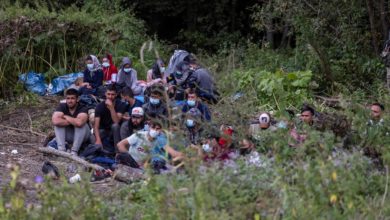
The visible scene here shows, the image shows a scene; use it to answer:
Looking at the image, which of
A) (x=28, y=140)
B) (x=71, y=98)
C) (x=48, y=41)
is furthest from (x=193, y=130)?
(x=48, y=41)

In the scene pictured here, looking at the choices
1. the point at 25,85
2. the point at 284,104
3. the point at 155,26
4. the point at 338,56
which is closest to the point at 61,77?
the point at 25,85

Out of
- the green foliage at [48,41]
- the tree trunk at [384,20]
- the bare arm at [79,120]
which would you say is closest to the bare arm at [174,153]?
the bare arm at [79,120]

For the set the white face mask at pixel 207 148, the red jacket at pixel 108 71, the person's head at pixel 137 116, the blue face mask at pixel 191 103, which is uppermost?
the white face mask at pixel 207 148

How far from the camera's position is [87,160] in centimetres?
1073

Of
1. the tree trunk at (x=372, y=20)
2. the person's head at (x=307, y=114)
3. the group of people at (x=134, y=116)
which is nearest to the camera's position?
the group of people at (x=134, y=116)

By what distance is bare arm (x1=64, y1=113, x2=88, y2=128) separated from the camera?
36.0ft

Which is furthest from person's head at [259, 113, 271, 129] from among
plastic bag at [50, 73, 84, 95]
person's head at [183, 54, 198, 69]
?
plastic bag at [50, 73, 84, 95]

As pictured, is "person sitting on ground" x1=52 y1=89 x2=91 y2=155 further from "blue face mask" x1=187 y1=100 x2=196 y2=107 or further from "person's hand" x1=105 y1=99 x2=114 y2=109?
"blue face mask" x1=187 y1=100 x2=196 y2=107

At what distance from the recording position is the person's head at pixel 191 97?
10.6 m

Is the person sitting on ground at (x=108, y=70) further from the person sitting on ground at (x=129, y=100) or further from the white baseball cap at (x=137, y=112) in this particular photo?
the white baseball cap at (x=137, y=112)

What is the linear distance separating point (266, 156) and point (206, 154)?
0.45 m

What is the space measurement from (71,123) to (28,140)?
159 cm

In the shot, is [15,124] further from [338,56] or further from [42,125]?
[338,56]

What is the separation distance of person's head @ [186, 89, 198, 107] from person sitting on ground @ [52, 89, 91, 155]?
51.6 inches
